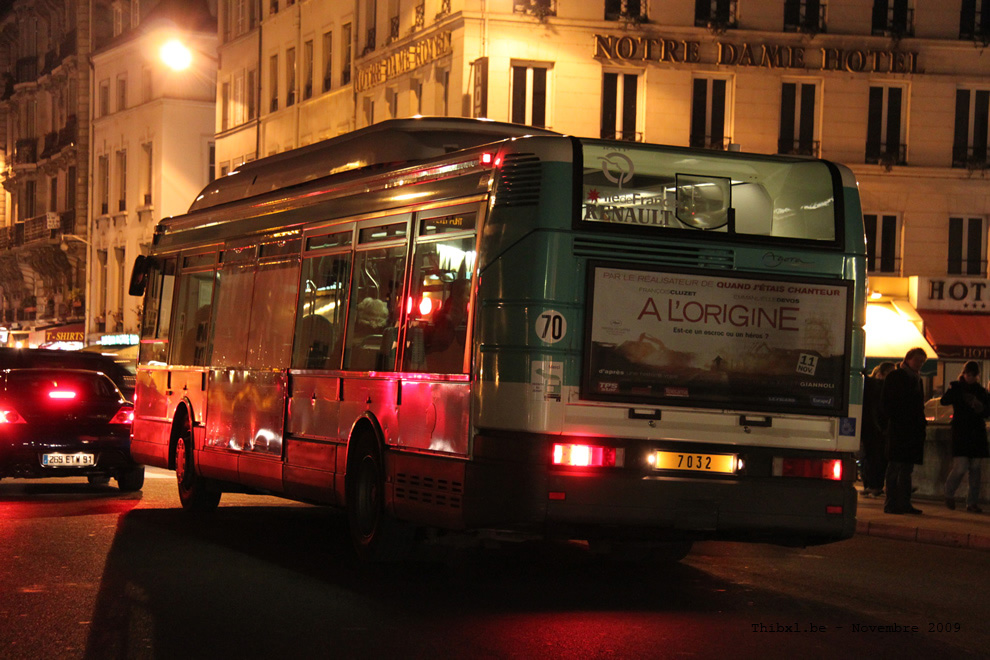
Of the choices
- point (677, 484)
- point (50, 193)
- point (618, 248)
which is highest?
point (50, 193)

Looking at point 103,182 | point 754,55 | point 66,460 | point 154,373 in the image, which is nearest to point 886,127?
point 754,55

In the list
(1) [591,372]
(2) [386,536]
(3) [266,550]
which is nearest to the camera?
(1) [591,372]

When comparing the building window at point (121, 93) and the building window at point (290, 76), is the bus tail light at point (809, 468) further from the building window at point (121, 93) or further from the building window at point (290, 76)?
the building window at point (121, 93)

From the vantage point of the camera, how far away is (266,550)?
42.5ft

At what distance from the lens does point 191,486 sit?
16.5 m

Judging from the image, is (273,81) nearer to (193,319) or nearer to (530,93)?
(530,93)

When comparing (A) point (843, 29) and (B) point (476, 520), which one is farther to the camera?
(A) point (843, 29)

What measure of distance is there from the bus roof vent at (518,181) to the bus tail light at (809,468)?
93.4 inches

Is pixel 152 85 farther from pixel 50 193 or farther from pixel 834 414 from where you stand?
pixel 834 414

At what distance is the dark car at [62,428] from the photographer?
18422 mm

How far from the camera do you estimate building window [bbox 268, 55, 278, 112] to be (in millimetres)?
51688

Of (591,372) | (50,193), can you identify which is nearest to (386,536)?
(591,372)

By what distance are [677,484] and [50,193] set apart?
65.6m

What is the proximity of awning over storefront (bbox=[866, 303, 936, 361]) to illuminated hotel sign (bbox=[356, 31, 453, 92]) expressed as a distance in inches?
461
